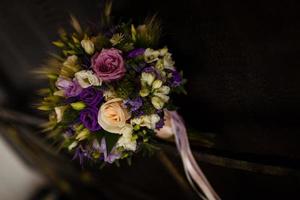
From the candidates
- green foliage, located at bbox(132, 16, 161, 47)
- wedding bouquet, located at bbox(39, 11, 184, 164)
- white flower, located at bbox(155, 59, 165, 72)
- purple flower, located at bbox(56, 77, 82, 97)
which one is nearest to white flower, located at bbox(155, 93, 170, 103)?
wedding bouquet, located at bbox(39, 11, 184, 164)

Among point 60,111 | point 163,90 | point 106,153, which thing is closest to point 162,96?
point 163,90

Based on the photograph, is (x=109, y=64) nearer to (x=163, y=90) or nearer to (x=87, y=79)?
(x=87, y=79)

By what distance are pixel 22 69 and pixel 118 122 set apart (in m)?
1.74

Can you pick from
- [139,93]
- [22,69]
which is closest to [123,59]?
[139,93]

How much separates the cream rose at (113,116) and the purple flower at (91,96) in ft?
0.20

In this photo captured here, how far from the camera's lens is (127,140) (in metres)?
1.55

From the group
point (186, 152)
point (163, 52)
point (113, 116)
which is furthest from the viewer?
point (186, 152)

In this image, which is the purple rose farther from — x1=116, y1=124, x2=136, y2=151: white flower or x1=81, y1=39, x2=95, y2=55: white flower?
x1=116, y1=124, x2=136, y2=151: white flower

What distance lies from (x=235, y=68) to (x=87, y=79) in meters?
0.64

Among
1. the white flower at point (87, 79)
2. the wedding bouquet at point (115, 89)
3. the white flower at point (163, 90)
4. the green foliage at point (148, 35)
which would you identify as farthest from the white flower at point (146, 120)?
the green foliage at point (148, 35)

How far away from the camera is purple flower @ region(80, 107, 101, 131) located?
1550mm

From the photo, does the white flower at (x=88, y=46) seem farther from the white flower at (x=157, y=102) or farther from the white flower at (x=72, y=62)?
the white flower at (x=157, y=102)

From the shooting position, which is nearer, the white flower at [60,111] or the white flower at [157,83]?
the white flower at [157,83]

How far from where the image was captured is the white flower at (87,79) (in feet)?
4.94
